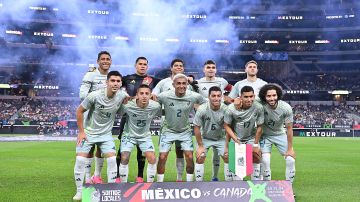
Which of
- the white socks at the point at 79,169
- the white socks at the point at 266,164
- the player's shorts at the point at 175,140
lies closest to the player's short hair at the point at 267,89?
the white socks at the point at 266,164

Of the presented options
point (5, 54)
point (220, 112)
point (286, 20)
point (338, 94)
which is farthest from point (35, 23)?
point (220, 112)

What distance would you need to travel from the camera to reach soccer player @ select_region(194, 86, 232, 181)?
30.5ft

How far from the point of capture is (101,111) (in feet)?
29.4

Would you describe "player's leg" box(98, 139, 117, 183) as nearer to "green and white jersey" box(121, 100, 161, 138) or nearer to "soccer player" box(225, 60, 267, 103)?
"green and white jersey" box(121, 100, 161, 138)

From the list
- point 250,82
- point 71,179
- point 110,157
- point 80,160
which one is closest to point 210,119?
point 250,82

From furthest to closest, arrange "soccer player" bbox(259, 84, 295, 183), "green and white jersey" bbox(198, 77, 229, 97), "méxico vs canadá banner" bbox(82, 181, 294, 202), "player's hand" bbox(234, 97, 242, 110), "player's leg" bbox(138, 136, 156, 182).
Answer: "green and white jersey" bbox(198, 77, 229, 97) → "soccer player" bbox(259, 84, 295, 183) → "player's hand" bbox(234, 97, 242, 110) → "player's leg" bbox(138, 136, 156, 182) → "méxico vs canadá banner" bbox(82, 181, 294, 202)

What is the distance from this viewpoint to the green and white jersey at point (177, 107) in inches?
374

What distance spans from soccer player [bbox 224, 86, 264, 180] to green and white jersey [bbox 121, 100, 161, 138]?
158 cm

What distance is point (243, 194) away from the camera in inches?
270

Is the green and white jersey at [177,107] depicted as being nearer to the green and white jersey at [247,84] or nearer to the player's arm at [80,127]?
the green and white jersey at [247,84]

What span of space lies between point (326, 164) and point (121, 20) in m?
57.1

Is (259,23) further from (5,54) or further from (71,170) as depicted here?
(71,170)

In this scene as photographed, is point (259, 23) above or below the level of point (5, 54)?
above

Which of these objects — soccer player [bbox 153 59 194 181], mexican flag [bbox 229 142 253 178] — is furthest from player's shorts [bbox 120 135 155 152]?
mexican flag [bbox 229 142 253 178]
